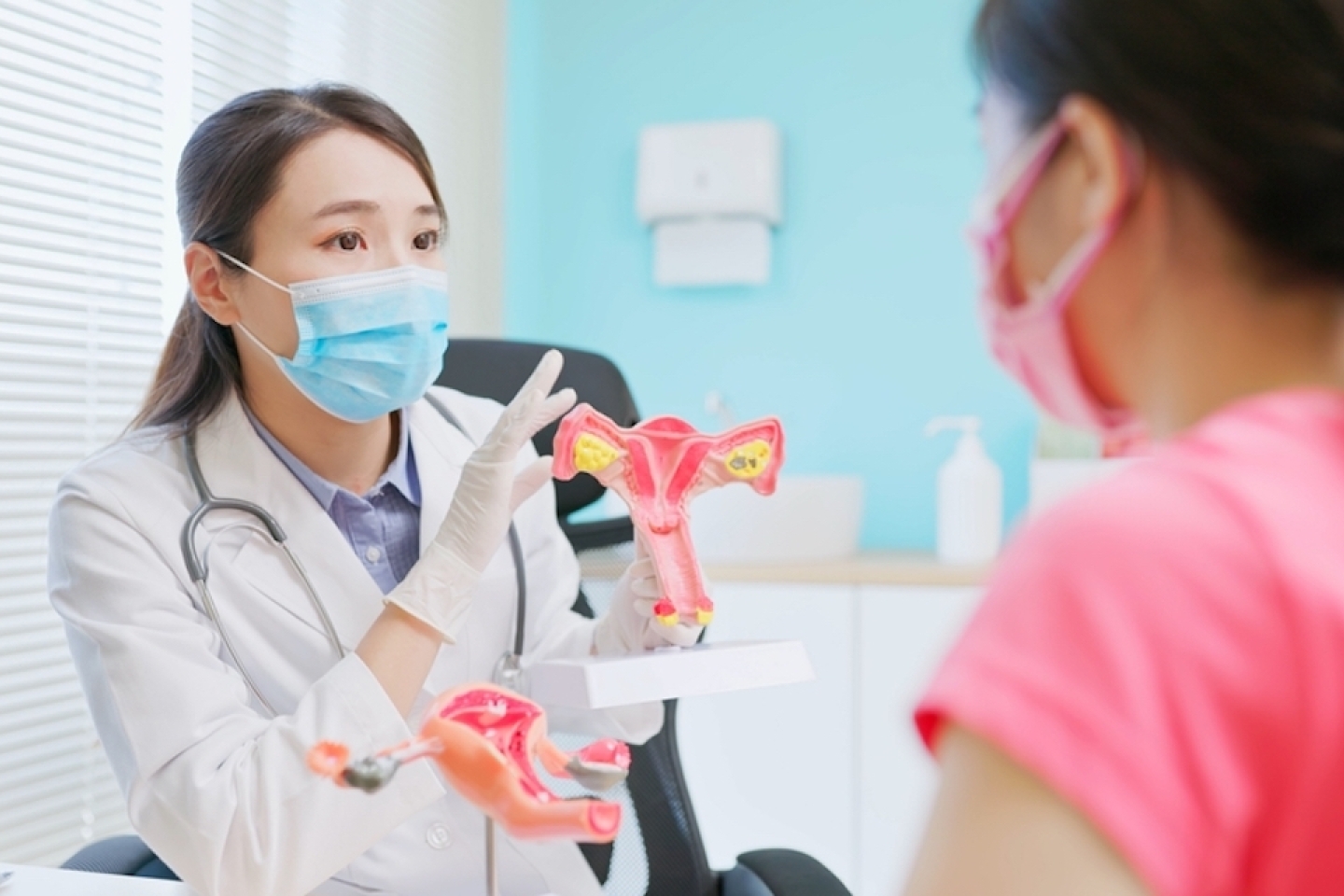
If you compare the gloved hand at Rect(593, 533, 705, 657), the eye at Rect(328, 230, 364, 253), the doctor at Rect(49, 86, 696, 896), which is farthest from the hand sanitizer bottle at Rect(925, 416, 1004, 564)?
the eye at Rect(328, 230, 364, 253)

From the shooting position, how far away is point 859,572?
2.13 meters

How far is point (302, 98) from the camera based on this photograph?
1372 millimetres

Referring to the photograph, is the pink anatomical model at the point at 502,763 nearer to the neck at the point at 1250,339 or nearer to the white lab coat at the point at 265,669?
the white lab coat at the point at 265,669

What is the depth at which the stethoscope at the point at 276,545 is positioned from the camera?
1.21 m

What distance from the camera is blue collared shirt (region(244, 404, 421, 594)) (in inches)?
54.1

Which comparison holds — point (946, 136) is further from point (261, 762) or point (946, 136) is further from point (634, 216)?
point (261, 762)

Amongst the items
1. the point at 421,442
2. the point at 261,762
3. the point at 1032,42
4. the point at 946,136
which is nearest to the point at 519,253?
the point at 946,136

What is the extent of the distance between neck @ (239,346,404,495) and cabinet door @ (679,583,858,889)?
93 cm

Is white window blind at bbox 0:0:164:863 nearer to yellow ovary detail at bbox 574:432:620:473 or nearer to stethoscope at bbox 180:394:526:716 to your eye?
stethoscope at bbox 180:394:526:716

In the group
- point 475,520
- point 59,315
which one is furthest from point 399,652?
point 59,315

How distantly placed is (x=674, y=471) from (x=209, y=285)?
0.63 metres

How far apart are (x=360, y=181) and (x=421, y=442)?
0.33 m

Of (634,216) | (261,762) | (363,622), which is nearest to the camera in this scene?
(261,762)

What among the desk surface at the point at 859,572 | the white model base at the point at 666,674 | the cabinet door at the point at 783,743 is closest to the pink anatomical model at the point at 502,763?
the white model base at the point at 666,674
